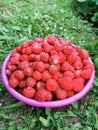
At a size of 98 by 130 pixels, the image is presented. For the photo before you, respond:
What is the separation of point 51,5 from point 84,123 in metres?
1.60

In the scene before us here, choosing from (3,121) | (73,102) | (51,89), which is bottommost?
(3,121)

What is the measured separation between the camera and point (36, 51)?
1937 mm

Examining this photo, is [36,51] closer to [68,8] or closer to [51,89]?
[51,89]

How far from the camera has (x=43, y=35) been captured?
2.58 meters

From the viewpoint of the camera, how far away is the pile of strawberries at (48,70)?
1803 mm

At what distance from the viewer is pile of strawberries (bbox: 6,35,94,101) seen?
1.80 meters

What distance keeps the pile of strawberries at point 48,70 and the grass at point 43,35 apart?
0.49 ft

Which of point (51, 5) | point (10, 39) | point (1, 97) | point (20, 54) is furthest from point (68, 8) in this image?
point (1, 97)

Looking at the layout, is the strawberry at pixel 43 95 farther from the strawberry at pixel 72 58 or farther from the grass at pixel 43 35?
the strawberry at pixel 72 58

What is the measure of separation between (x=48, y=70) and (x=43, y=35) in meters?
0.78

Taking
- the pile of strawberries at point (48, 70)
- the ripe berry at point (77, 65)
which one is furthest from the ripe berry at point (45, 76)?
the ripe berry at point (77, 65)

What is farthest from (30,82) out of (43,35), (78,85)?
(43,35)

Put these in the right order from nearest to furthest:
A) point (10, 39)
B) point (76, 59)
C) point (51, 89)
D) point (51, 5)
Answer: point (51, 89)
point (76, 59)
point (10, 39)
point (51, 5)

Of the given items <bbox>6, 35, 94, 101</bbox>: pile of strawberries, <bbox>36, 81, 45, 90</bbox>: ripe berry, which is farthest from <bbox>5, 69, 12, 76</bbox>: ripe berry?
<bbox>36, 81, 45, 90</bbox>: ripe berry
